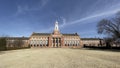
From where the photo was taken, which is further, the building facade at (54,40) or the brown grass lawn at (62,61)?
the building facade at (54,40)

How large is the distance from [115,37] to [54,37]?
64999 mm

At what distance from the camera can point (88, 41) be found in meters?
125

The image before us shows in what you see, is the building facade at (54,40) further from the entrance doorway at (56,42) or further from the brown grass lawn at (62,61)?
the brown grass lawn at (62,61)

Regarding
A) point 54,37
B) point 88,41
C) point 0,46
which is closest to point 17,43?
point 54,37

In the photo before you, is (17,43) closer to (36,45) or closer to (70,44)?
(36,45)

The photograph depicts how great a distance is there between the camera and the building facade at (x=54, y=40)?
11000cm

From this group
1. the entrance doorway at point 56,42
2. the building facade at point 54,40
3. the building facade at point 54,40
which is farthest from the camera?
the entrance doorway at point 56,42

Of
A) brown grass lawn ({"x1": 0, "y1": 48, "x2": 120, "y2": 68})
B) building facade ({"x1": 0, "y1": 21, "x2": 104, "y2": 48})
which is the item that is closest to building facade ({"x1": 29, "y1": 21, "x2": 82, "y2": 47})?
building facade ({"x1": 0, "y1": 21, "x2": 104, "y2": 48})

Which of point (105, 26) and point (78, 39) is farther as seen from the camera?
point (78, 39)

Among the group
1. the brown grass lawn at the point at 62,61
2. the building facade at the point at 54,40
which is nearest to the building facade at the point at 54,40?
the building facade at the point at 54,40

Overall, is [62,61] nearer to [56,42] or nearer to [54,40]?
[54,40]

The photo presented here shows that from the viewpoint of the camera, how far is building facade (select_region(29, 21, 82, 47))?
110 m

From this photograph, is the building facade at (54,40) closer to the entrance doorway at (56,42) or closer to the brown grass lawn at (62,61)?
the entrance doorway at (56,42)

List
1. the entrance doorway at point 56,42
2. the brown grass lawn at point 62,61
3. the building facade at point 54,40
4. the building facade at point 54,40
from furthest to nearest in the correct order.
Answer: the entrance doorway at point 56,42 → the building facade at point 54,40 → the building facade at point 54,40 → the brown grass lawn at point 62,61
